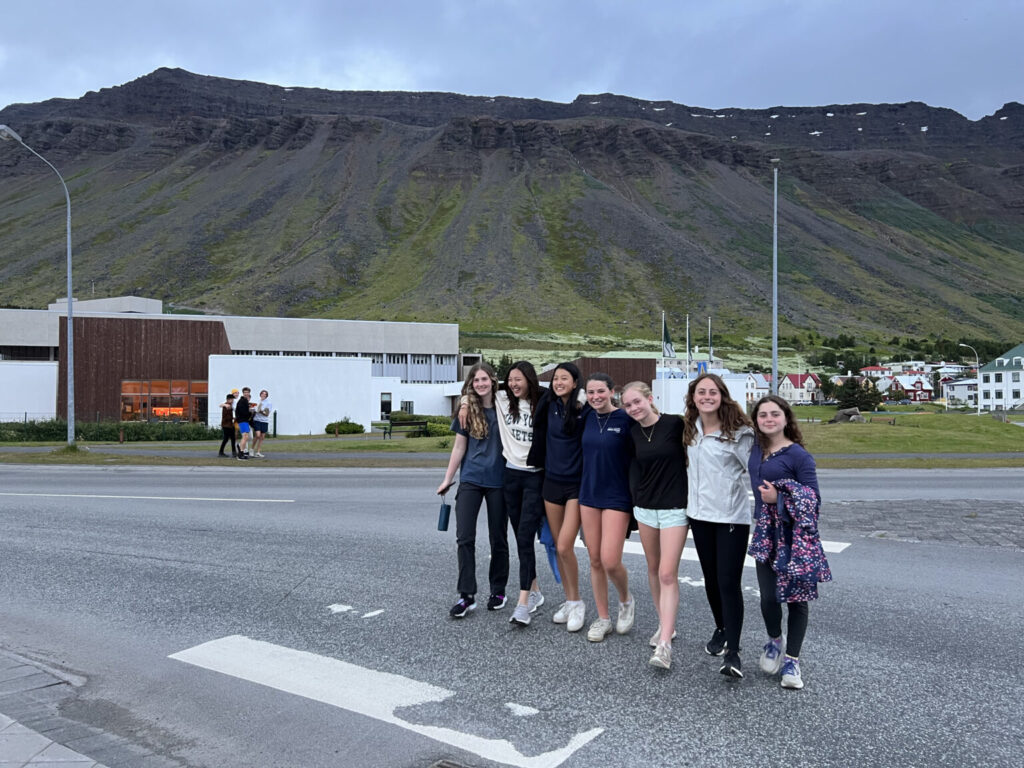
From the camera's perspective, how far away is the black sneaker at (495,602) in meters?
6.34

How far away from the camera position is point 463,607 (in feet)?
20.1

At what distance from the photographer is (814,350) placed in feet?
424

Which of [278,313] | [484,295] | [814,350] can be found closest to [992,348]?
[814,350]

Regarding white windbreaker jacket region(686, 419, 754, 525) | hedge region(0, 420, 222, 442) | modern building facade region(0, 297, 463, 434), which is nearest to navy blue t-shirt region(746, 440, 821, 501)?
white windbreaker jacket region(686, 419, 754, 525)

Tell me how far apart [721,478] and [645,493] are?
0.54 m

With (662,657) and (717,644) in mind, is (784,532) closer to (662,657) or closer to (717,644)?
(717,644)

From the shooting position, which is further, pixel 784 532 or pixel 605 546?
pixel 605 546

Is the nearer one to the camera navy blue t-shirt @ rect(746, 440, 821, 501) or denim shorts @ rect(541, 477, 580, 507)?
navy blue t-shirt @ rect(746, 440, 821, 501)

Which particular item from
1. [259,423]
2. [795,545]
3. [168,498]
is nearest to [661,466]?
[795,545]

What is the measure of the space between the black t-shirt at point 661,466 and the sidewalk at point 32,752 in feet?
11.5

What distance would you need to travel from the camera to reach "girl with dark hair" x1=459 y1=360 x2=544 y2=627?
6.00 metres

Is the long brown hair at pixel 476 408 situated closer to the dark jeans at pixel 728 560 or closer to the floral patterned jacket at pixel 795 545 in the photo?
the dark jeans at pixel 728 560

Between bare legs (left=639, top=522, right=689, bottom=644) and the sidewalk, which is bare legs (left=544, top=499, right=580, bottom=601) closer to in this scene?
bare legs (left=639, top=522, right=689, bottom=644)

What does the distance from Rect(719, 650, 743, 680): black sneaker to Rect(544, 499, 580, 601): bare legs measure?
1.34 m
